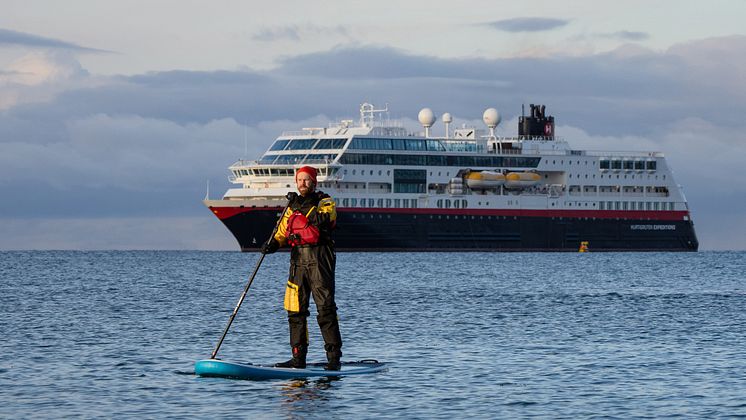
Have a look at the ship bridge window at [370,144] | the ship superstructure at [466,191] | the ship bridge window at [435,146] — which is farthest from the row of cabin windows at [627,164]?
the ship bridge window at [370,144]

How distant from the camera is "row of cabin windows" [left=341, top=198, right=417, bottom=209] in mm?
109250

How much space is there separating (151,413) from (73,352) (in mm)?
8356

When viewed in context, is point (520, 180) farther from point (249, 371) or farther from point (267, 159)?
point (249, 371)

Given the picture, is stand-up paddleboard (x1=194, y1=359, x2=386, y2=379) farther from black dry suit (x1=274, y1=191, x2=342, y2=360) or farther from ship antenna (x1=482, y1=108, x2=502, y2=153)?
ship antenna (x1=482, y1=108, x2=502, y2=153)

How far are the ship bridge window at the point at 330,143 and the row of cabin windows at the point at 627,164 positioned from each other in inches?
1049

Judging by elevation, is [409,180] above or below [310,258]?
above

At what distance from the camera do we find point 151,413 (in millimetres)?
17750

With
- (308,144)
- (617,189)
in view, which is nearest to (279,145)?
(308,144)

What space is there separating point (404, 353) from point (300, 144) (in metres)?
89.4

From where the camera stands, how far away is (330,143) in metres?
113

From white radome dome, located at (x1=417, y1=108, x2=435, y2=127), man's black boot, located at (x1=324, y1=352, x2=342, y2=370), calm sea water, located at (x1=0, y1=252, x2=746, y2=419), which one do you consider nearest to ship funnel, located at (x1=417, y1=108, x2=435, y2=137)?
white radome dome, located at (x1=417, y1=108, x2=435, y2=127)

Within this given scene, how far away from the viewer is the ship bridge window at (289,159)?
112062 millimetres

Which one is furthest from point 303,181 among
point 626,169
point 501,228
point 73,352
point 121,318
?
point 626,169

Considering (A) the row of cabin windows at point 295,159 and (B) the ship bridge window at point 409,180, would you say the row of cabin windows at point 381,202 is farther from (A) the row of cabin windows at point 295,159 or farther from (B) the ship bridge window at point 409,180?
(A) the row of cabin windows at point 295,159
